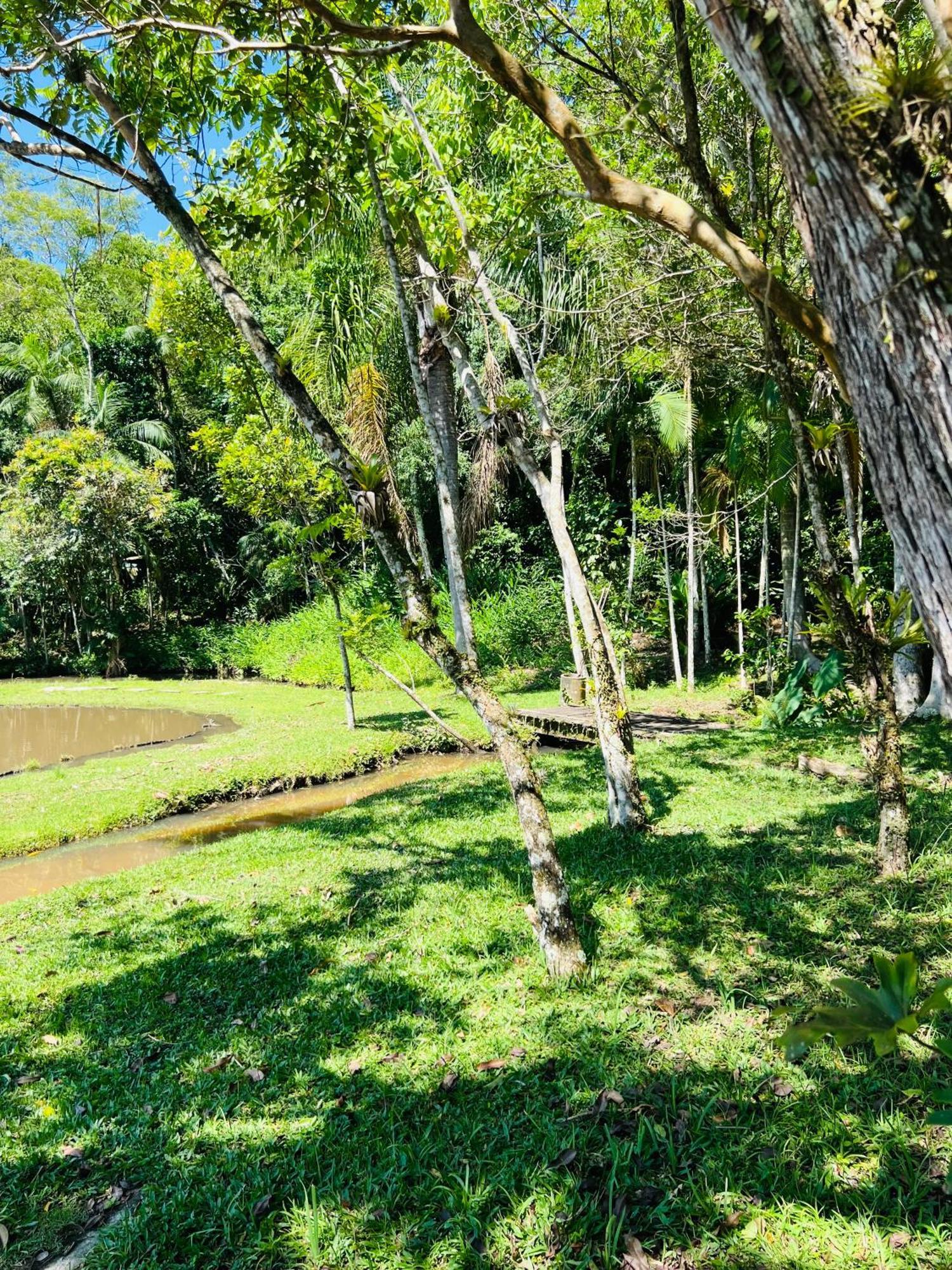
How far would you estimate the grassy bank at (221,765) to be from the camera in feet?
28.2

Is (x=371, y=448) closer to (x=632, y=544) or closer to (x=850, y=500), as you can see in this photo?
(x=632, y=544)

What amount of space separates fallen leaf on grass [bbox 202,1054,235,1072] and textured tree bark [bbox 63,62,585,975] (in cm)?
152

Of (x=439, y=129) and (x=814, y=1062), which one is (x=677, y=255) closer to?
(x=439, y=129)

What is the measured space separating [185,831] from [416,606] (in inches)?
236

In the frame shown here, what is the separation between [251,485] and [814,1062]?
10.8 meters

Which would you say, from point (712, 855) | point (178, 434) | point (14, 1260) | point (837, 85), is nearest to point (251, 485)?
point (712, 855)

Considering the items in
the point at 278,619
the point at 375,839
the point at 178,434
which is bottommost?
the point at 375,839

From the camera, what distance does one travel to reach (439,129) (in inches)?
276

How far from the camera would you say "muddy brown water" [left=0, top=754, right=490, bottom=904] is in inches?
295

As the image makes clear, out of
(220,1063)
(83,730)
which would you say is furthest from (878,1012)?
(83,730)

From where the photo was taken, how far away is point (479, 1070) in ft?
10.9

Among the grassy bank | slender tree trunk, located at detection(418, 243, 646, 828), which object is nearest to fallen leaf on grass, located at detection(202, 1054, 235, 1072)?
slender tree trunk, located at detection(418, 243, 646, 828)

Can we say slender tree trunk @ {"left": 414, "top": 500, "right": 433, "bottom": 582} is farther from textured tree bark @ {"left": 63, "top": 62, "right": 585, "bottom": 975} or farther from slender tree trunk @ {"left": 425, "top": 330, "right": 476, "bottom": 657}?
textured tree bark @ {"left": 63, "top": 62, "right": 585, "bottom": 975}

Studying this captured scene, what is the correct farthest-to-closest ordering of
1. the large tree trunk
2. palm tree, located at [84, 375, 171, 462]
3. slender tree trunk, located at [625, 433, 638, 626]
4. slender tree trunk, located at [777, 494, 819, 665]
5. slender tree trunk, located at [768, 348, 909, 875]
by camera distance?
palm tree, located at [84, 375, 171, 462] < slender tree trunk, located at [625, 433, 638, 626] < slender tree trunk, located at [777, 494, 819, 665] < the large tree trunk < slender tree trunk, located at [768, 348, 909, 875]
